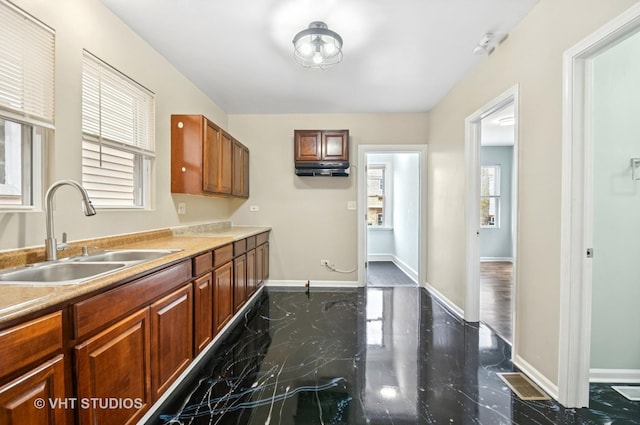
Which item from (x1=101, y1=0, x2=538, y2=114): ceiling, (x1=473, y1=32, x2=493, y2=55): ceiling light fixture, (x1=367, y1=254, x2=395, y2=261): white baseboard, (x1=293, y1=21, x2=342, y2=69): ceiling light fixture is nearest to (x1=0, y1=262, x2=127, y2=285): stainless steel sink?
(x1=101, y1=0, x2=538, y2=114): ceiling

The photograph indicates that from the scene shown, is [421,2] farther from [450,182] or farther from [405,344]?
[405,344]

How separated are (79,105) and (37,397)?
1.68 meters

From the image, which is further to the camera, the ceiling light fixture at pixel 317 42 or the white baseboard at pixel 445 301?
the white baseboard at pixel 445 301

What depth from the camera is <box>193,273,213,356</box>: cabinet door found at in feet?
6.47

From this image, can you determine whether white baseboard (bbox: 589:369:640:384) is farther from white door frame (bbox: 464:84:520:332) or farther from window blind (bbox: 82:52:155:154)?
window blind (bbox: 82:52:155:154)

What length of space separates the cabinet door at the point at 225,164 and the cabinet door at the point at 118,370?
6.32 ft

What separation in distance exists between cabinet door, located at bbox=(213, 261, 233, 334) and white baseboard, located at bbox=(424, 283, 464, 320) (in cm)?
241

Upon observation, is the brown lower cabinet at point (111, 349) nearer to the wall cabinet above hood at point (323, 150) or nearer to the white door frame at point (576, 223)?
the wall cabinet above hood at point (323, 150)

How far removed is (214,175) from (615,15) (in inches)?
121

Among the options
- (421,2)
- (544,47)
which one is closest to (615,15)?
(544,47)

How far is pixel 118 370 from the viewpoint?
126 centimetres

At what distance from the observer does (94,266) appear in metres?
1.61

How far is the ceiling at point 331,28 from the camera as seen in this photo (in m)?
2.00

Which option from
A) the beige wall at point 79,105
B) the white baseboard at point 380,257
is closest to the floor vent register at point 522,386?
the beige wall at point 79,105
